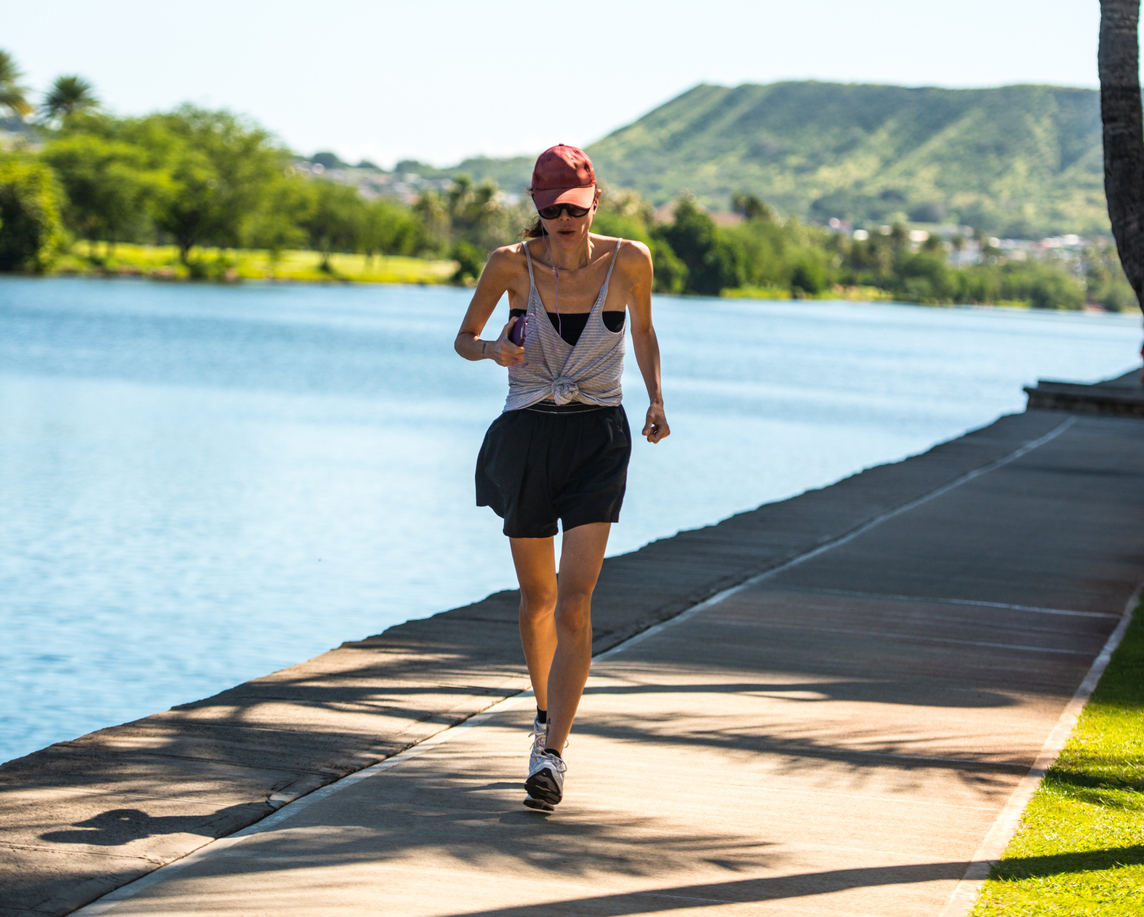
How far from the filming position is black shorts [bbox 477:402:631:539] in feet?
15.1

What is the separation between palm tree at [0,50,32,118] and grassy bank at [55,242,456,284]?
14652 millimetres

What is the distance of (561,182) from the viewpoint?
14.6ft

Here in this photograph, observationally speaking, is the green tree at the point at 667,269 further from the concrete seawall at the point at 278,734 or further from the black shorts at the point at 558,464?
the black shorts at the point at 558,464

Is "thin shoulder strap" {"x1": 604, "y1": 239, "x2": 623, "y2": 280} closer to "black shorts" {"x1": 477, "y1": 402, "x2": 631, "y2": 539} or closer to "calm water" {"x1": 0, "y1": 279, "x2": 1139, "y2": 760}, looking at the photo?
"black shorts" {"x1": 477, "y1": 402, "x2": 631, "y2": 539}

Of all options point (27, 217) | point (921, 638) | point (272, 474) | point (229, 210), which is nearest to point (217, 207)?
point (229, 210)

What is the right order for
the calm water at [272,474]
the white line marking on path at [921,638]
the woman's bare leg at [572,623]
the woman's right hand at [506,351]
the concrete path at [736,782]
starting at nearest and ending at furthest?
the concrete path at [736,782], the woman's right hand at [506,351], the woman's bare leg at [572,623], the white line marking on path at [921,638], the calm water at [272,474]

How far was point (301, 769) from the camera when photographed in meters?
4.89

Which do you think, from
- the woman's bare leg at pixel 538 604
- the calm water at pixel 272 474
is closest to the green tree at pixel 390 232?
the calm water at pixel 272 474

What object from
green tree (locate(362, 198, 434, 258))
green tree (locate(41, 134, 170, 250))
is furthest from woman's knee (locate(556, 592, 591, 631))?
green tree (locate(362, 198, 434, 258))

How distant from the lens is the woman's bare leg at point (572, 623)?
4.58 metres

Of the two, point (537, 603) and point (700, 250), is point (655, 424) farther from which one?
point (700, 250)

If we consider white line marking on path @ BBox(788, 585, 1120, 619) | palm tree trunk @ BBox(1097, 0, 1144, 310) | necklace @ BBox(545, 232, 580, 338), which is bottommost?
white line marking on path @ BBox(788, 585, 1120, 619)

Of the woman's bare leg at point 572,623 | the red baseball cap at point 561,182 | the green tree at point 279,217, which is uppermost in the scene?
the green tree at point 279,217

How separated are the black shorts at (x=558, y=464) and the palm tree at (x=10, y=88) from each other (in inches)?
5004
